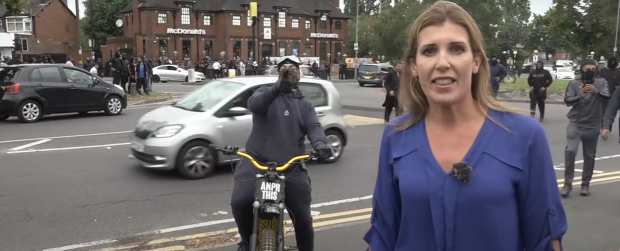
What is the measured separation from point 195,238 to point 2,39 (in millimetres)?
59692

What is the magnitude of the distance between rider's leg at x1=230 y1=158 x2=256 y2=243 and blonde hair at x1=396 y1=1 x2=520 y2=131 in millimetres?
2021

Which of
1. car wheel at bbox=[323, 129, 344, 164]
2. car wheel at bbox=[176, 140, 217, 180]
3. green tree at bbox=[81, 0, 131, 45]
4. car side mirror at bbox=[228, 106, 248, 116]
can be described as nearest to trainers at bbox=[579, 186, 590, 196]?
car wheel at bbox=[323, 129, 344, 164]

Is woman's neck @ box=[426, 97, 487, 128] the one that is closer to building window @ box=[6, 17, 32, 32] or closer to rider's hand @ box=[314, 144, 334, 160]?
rider's hand @ box=[314, 144, 334, 160]

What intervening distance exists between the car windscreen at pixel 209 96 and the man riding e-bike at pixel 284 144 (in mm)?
4534

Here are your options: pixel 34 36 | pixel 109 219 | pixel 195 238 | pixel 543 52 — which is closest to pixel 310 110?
pixel 195 238

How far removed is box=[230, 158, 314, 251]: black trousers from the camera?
13.4ft

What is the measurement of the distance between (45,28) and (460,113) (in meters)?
72.7

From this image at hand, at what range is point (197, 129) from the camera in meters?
8.39

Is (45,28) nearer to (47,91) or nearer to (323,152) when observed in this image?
(47,91)

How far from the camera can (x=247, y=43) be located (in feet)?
195

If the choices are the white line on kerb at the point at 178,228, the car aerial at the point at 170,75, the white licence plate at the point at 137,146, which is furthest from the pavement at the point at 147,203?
the car aerial at the point at 170,75

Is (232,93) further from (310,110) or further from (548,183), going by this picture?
(548,183)

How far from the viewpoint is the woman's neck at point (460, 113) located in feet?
6.68

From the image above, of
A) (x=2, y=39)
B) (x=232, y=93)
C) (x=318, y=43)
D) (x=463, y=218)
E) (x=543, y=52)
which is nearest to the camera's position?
(x=463, y=218)
